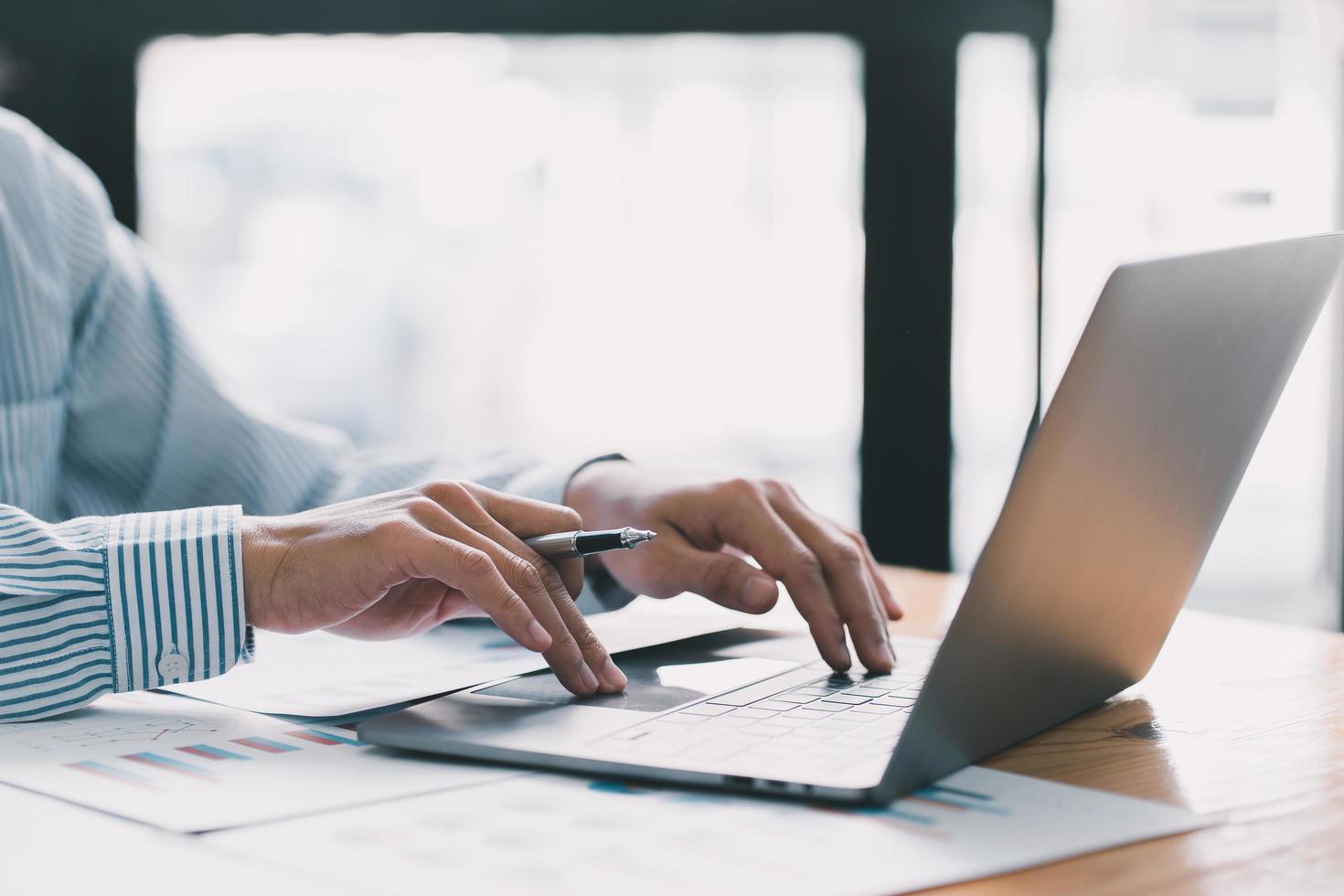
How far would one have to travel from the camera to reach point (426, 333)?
10.0ft

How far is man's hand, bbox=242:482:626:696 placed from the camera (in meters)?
0.62

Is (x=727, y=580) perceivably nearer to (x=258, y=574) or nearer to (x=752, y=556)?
(x=752, y=556)

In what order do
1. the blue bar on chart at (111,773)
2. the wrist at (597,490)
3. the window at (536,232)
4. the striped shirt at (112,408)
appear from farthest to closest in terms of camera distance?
the window at (536,232)
the striped shirt at (112,408)
the wrist at (597,490)
the blue bar on chart at (111,773)

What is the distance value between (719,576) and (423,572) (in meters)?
0.21

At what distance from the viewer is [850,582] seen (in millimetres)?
717

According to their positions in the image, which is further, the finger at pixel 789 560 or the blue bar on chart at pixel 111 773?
the finger at pixel 789 560

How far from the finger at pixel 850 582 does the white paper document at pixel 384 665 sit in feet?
0.29

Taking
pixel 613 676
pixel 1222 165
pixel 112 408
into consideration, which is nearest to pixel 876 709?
pixel 613 676

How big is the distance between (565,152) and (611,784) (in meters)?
2.72

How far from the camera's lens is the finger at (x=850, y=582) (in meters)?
0.69

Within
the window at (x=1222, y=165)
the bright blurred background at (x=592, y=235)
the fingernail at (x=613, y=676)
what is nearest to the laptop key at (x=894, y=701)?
the fingernail at (x=613, y=676)

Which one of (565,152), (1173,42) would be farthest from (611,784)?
(1173,42)

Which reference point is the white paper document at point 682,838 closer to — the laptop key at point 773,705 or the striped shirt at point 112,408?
the laptop key at point 773,705

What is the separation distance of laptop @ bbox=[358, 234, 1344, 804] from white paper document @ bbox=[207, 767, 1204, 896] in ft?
0.06
